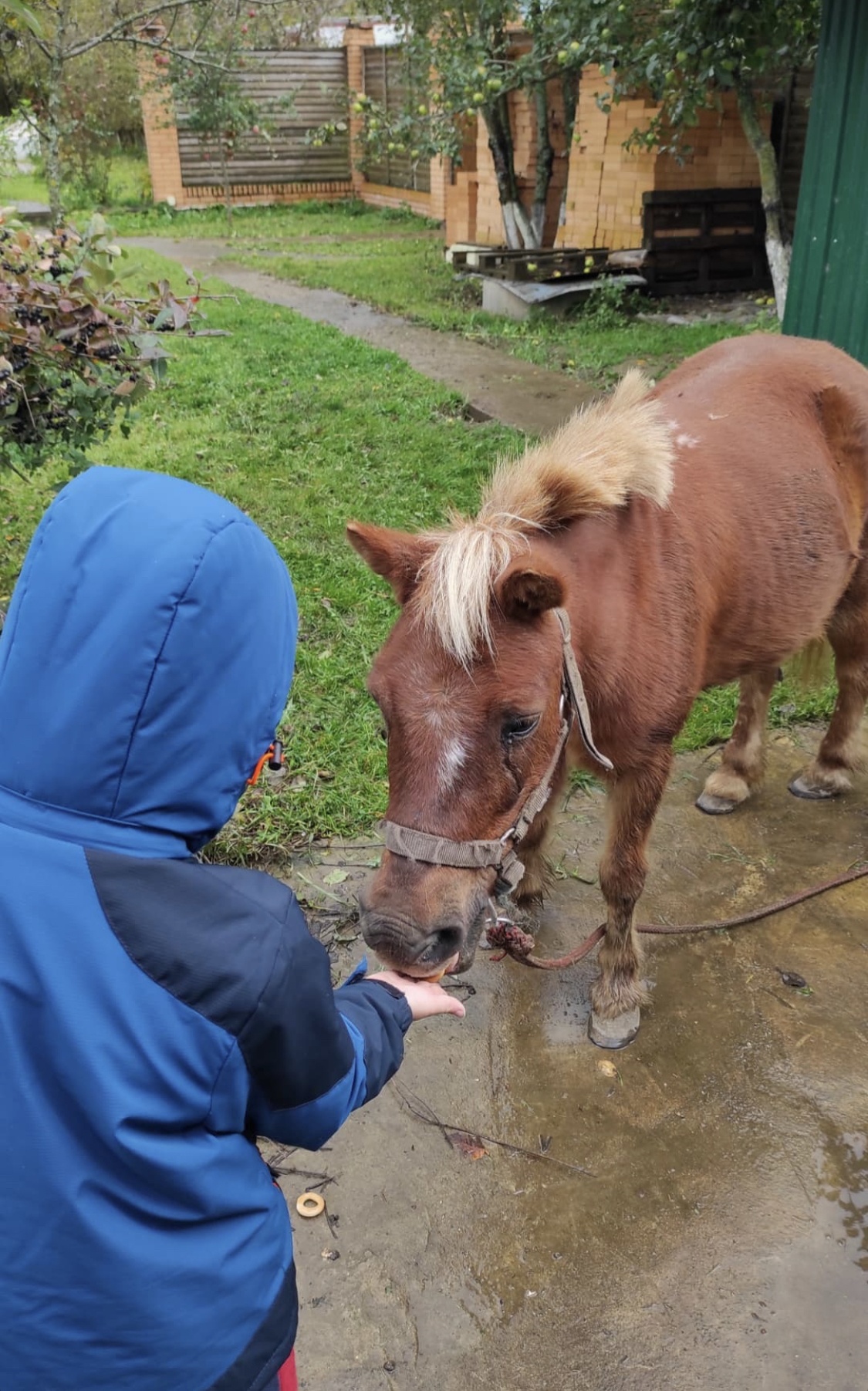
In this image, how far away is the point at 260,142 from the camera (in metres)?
21.4

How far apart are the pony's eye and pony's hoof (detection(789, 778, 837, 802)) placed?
225 cm

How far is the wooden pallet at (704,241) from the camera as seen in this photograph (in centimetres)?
1119

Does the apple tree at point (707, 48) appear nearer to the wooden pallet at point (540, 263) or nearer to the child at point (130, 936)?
the wooden pallet at point (540, 263)

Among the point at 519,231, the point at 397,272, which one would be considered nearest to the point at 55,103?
the point at 397,272

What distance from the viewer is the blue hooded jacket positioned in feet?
3.47

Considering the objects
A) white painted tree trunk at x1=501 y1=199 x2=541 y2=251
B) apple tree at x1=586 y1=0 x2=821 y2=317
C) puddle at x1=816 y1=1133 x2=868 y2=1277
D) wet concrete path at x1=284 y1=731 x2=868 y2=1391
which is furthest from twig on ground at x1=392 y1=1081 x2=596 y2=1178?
white painted tree trunk at x1=501 y1=199 x2=541 y2=251

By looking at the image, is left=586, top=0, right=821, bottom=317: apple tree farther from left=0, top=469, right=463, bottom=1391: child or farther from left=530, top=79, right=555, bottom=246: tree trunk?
left=0, top=469, right=463, bottom=1391: child

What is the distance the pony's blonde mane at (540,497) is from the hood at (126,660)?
0.82 meters

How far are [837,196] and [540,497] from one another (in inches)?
191

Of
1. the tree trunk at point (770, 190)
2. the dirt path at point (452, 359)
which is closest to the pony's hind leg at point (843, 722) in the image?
the dirt path at point (452, 359)

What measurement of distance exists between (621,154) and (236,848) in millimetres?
11313

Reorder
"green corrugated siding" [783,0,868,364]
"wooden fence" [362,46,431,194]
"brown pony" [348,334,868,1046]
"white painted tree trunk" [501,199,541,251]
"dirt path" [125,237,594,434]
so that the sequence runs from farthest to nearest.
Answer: "wooden fence" [362,46,431,194] → "white painted tree trunk" [501,199,541,251] → "dirt path" [125,237,594,434] → "green corrugated siding" [783,0,868,364] → "brown pony" [348,334,868,1046]

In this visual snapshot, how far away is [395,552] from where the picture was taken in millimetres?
2191

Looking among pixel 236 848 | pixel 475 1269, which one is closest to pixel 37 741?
pixel 475 1269
